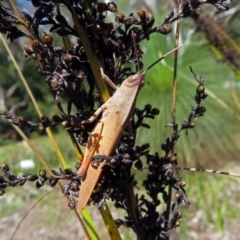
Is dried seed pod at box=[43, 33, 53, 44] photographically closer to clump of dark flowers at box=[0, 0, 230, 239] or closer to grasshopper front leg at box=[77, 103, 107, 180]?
clump of dark flowers at box=[0, 0, 230, 239]

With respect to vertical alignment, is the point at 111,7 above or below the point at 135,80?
above

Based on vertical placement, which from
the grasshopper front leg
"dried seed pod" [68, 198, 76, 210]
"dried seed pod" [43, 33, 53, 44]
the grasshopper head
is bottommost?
"dried seed pod" [68, 198, 76, 210]

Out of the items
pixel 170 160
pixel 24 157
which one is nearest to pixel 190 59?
pixel 24 157

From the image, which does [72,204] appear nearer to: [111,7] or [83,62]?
[83,62]

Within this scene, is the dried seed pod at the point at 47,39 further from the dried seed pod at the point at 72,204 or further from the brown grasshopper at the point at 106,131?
the dried seed pod at the point at 72,204

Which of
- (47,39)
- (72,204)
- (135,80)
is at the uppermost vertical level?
(47,39)

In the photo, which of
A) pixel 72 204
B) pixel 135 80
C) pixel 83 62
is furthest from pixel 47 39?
pixel 72 204

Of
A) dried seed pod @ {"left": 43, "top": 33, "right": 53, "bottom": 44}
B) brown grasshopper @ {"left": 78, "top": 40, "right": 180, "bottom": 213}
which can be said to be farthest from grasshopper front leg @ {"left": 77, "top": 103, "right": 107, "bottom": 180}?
dried seed pod @ {"left": 43, "top": 33, "right": 53, "bottom": 44}

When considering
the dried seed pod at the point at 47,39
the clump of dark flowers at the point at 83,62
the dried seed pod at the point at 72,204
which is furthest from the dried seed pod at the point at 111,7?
the dried seed pod at the point at 72,204
